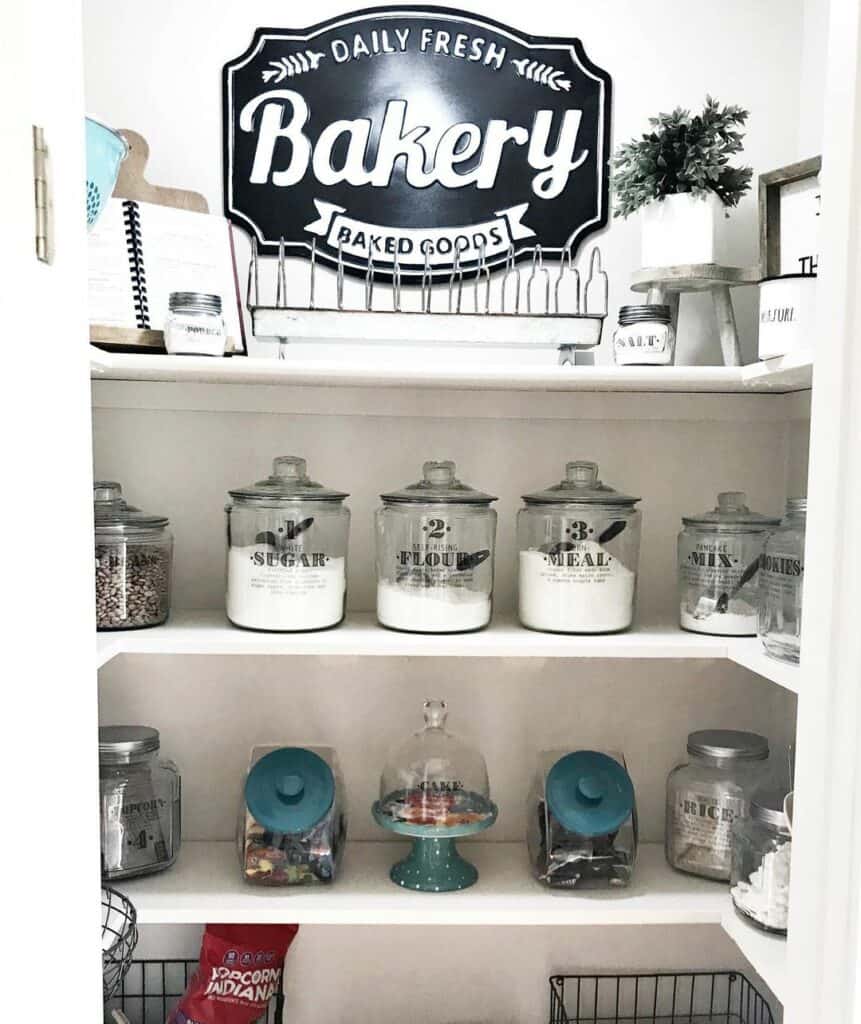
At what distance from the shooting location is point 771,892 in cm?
125

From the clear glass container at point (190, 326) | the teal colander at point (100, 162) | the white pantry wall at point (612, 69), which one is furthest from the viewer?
the white pantry wall at point (612, 69)

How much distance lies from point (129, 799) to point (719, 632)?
91 cm

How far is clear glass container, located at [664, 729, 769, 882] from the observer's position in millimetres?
1500

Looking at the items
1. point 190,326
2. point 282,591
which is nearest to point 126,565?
point 282,591

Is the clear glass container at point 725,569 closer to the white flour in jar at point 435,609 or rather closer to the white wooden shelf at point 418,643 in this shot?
the white wooden shelf at point 418,643

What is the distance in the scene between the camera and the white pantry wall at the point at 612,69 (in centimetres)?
159

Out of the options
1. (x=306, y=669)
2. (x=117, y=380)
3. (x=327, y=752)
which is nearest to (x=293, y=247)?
(x=117, y=380)

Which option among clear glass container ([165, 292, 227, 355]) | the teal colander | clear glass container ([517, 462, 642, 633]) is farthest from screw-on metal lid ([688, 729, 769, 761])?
the teal colander

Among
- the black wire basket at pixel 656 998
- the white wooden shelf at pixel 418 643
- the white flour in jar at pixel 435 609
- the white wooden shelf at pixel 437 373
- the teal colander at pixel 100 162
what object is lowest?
the black wire basket at pixel 656 998

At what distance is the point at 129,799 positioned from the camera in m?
1.45

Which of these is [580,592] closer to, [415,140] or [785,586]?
[785,586]

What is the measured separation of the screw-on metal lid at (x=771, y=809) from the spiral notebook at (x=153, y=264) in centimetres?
101

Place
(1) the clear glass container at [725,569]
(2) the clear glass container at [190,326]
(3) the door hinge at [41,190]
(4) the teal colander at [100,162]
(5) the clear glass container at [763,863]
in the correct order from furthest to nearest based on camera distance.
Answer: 1. (1) the clear glass container at [725,569]
2. (2) the clear glass container at [190,326]
3. (5) the clear glass container at [763,863]
4. (4) the teal colander at [100,162]
5. (3) the door hinge at [41,190]

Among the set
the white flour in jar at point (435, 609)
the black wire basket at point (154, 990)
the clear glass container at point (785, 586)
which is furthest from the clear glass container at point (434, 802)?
the clear glass container at point (785, 586)
